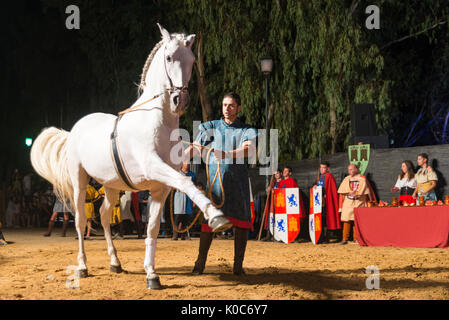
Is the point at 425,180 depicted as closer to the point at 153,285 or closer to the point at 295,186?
→ the point at 295,186

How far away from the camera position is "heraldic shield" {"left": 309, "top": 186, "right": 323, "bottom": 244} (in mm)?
11602

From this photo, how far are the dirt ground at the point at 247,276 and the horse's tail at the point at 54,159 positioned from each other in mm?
1105

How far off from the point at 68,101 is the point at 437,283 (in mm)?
21439

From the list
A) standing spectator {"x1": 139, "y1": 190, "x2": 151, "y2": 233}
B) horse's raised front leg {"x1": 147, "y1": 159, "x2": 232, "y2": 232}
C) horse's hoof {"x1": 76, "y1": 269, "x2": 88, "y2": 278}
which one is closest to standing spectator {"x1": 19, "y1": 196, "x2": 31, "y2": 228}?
standing spectator {"x1": 139, "y1": 190, "x2": 151, "y2": 233}

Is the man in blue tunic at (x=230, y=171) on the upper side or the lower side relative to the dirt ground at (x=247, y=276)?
upper

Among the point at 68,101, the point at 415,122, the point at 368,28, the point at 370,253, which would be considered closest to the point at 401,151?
the point at 370,253

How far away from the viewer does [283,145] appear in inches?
640

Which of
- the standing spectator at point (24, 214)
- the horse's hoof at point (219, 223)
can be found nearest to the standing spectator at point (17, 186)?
the standing spectator at point (24, 214)

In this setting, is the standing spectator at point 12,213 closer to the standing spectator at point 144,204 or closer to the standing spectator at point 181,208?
the standing spectator at point 144,204

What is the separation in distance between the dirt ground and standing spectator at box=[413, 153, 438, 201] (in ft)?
4.68

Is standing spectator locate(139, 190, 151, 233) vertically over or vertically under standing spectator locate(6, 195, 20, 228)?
over

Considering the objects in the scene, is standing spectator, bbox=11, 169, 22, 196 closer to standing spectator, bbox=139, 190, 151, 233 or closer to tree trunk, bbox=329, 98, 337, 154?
standing spectator, bbox=139, 190, 151, 233

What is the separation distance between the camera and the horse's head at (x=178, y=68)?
477cm

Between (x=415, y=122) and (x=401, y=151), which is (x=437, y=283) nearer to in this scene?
(x=401, y=151)
